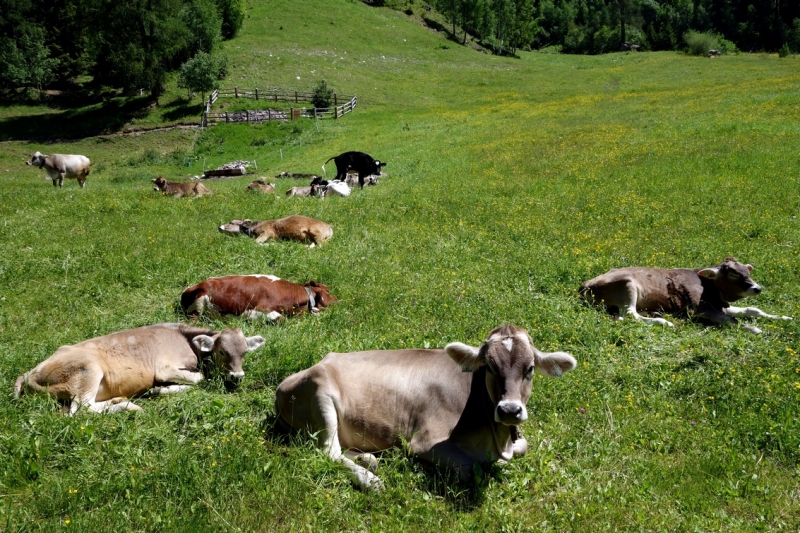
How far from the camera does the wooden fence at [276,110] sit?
4716 cm

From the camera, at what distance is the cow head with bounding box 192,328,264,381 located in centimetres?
700

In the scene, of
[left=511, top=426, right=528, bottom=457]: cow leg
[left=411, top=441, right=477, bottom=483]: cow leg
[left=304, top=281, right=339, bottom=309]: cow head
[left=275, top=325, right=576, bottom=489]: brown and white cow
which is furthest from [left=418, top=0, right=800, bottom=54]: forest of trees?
[left=411, top=441, right=477, bottom=483]: cow leg

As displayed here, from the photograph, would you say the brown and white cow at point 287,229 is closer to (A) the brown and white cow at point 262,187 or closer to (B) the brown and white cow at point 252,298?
(B) the brown and white cow at point 252,298

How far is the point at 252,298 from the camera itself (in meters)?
9.55

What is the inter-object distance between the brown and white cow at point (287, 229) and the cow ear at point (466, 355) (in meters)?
8.96

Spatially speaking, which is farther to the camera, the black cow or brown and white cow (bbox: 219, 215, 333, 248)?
the black cow

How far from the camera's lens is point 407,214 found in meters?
16.3

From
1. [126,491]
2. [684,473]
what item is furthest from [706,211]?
[126,491]

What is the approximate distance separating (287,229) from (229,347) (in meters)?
7.06

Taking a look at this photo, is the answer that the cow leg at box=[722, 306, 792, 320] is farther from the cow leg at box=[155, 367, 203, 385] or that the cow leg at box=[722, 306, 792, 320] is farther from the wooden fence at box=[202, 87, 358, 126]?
the wooden fence at box=[202, 87, 358, 126]

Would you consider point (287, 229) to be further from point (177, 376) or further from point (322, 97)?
point (322, 97)

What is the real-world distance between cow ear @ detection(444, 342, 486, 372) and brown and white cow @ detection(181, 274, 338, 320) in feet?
15.3

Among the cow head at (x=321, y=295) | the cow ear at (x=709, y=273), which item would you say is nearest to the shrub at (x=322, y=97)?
the cow head at (x=321, y=295)

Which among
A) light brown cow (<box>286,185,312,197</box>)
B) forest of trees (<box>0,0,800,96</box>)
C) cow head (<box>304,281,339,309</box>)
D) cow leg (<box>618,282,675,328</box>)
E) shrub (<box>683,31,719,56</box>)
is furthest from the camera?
shrub (<box>683,31,719,56</box>)
